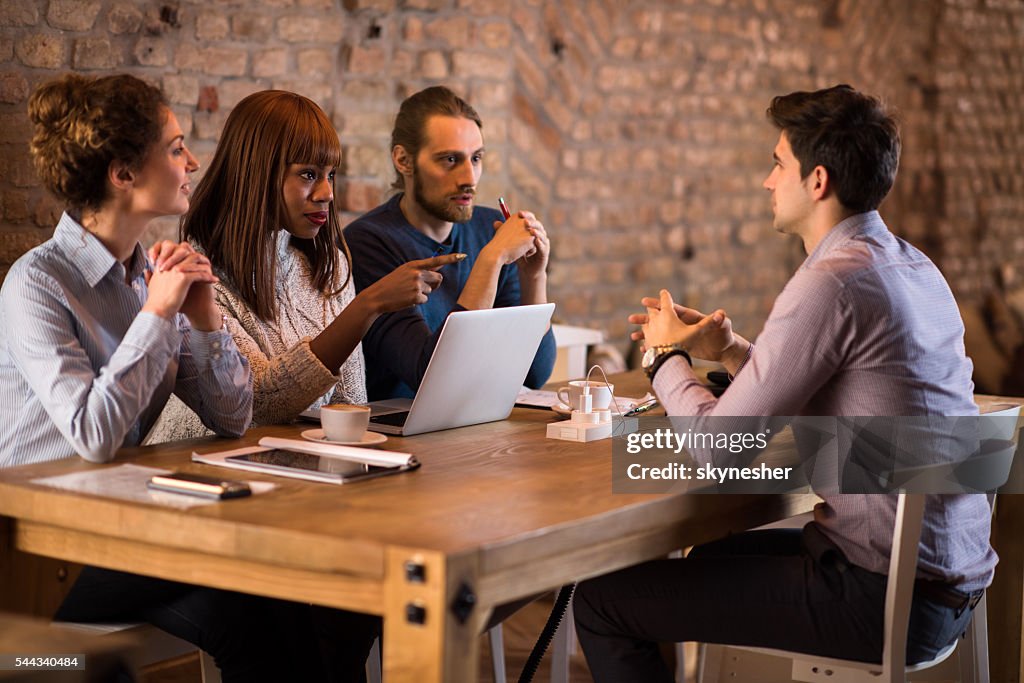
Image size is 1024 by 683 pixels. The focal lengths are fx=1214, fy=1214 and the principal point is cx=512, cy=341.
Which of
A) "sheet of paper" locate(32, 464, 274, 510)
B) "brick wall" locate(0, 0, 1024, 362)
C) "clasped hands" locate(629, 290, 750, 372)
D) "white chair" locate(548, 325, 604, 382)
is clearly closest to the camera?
"sheet of paper" locate(32, 464, 274, 510)

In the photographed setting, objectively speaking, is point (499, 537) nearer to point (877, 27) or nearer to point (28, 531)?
point (28, 531)

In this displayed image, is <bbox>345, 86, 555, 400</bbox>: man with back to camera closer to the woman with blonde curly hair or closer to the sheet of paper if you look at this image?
the woman with blonde curly hair

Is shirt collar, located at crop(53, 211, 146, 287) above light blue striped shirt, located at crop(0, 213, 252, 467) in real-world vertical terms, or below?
above

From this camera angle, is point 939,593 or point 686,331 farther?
point 686,331

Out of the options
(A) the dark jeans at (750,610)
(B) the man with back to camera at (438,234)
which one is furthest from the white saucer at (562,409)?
(A) the dark jeans at (750,610)

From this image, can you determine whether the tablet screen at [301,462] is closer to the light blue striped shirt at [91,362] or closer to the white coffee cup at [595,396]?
the light blue striped shirt at [91,362]

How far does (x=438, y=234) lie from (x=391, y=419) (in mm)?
851

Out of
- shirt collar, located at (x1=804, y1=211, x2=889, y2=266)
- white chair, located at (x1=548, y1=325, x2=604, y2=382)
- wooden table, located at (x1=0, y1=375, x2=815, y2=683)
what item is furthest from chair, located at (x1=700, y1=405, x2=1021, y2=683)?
white chair, located at (x1=548, y1=325, x2=604, y2=382)

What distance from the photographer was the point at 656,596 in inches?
75.7

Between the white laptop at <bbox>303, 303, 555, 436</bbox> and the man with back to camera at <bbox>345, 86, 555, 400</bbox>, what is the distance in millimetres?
402

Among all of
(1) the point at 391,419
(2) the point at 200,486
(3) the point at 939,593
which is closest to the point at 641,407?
(1) the point at 391,419

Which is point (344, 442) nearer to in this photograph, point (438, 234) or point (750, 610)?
point (750, 610)

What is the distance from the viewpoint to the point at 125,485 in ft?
5.55

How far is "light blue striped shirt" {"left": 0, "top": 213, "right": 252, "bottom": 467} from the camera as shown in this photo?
1832 mm
